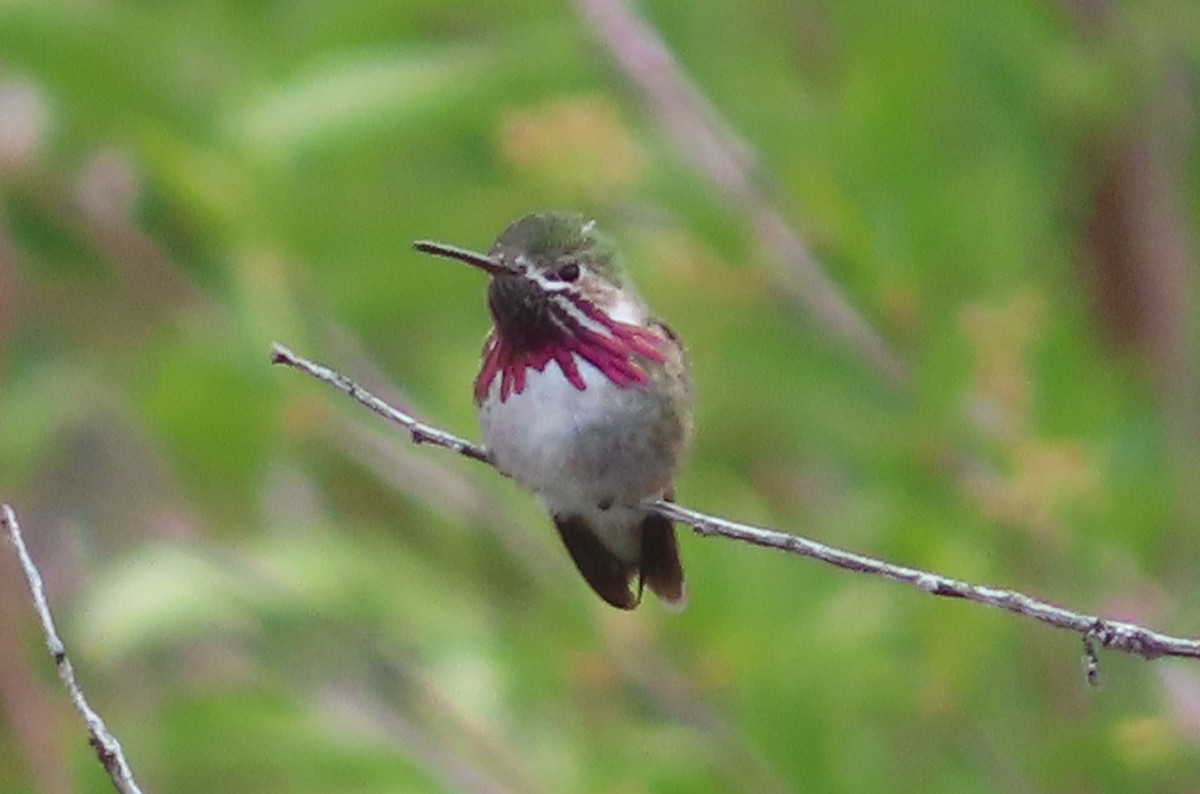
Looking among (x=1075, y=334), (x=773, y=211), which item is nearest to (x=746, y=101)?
(x=773, y=211)

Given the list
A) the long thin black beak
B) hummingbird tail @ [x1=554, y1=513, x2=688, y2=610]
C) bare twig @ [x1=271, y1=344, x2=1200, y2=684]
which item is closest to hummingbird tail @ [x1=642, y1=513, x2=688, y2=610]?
hummingbird tail @ [x1=554, y1=513, x2=688, y2=610]

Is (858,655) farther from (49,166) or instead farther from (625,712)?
(49,166)

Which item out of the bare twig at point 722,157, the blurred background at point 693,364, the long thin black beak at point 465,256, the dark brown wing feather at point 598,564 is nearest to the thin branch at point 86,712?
the long thin black beak at point 465,256

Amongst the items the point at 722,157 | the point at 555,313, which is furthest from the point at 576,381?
the point at 722,157

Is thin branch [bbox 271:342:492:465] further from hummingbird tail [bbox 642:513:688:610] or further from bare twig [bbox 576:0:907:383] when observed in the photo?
bare twig [bbox 576:0:907:383]

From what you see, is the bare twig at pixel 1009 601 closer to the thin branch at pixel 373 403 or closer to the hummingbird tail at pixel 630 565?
the thin branch at pixel 373 403

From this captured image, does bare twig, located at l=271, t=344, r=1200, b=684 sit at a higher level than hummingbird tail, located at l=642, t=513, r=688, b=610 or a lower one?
lower

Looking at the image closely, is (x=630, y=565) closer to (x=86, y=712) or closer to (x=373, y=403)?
(x=373, y=403)

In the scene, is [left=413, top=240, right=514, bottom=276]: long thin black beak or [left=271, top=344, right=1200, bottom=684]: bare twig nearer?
[left=271, top=344, right=1200, bottom=684]: bare twig
